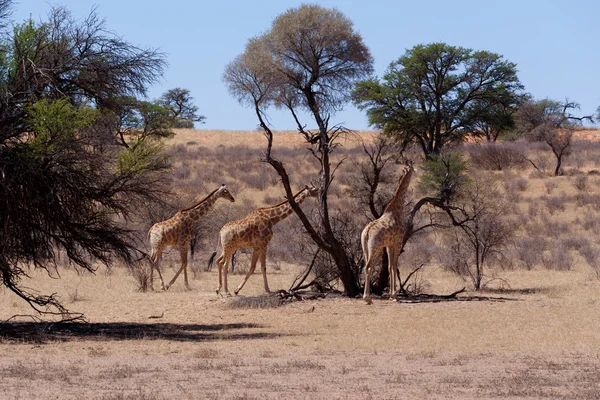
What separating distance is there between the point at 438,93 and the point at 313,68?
78.5 feet

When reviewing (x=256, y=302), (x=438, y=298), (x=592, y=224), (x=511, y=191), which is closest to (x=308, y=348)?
(x=256, y=302)

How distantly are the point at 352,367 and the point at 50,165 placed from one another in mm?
5123

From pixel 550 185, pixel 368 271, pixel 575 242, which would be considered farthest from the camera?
pixel 550 185

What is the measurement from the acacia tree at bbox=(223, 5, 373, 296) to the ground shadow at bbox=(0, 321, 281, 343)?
405cm

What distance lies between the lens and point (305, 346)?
42.6 ft

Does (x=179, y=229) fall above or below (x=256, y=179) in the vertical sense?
below

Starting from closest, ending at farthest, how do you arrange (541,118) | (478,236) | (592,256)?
(478,236) < (592,256) < (541,118)

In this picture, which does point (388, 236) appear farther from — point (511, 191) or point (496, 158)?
point (496, 158)

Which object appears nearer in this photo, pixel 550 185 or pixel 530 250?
pixel 530 250

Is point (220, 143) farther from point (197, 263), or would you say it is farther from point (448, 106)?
point (197, 263)

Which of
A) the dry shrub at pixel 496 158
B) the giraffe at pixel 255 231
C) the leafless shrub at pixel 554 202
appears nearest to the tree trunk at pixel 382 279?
the giraffe at pixel 255 231

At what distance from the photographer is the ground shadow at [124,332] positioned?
45.0ft

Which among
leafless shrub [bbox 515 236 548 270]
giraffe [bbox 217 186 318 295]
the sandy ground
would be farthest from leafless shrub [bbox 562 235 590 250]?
giraffe [bbox 217 186 318 295]

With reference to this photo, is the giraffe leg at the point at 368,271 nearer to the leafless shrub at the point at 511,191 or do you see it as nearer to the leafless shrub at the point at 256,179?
the leafless shrub at the point at 511,191
